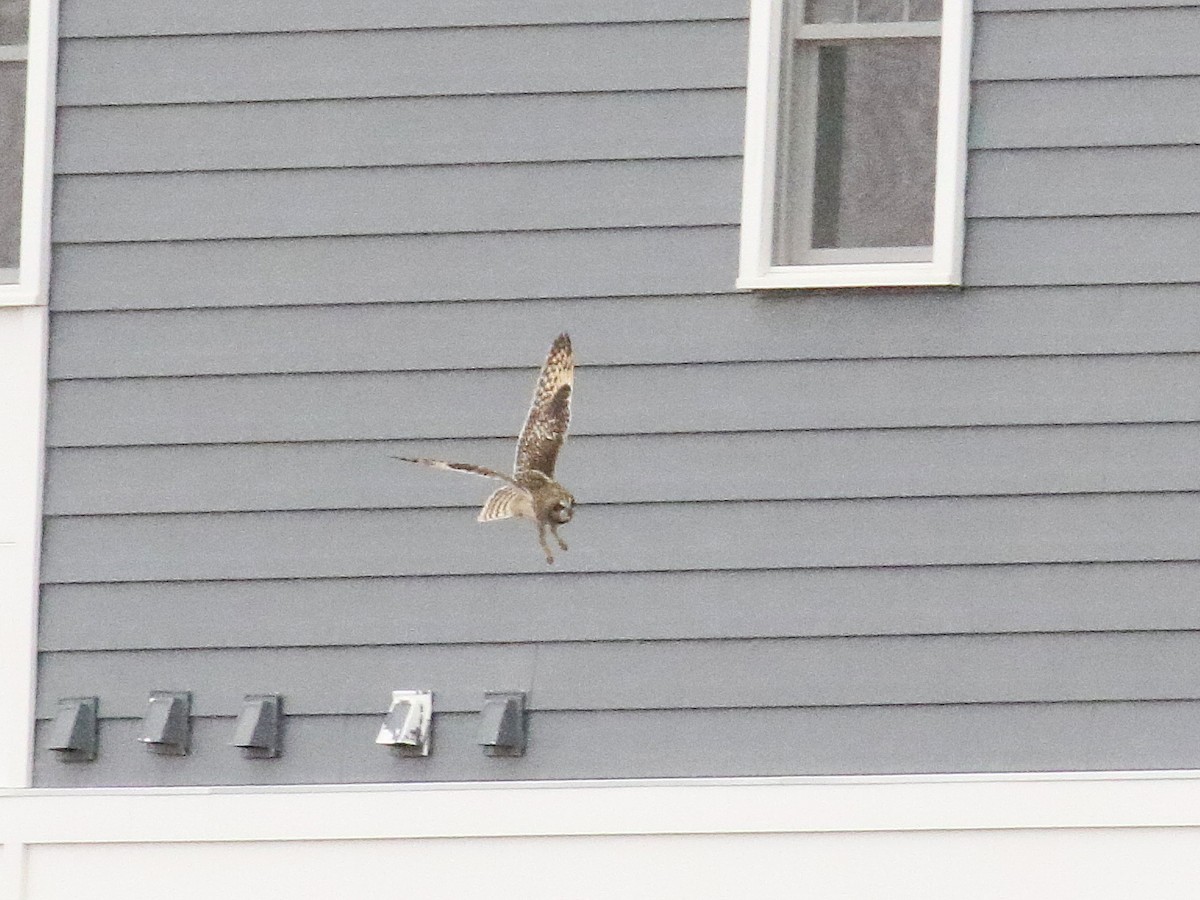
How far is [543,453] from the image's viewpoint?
6918mm

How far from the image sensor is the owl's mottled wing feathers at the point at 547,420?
691 centimetres

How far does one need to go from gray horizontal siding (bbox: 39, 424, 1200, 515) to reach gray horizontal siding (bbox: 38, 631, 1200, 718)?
1.26 feet

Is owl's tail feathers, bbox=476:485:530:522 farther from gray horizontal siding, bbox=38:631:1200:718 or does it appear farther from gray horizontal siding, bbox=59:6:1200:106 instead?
gray horizontal siding, bbox=59:6:1200:106

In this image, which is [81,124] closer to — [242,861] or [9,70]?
[9,70]

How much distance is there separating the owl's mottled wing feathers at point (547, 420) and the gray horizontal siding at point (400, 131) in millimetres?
692

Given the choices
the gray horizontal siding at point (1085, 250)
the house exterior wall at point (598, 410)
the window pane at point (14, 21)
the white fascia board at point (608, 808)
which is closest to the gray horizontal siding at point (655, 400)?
the house exterior wall at point (598, 410)

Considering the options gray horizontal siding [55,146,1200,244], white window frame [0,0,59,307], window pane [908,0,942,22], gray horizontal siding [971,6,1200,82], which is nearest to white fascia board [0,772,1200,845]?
white window frame [0,0,59,307]

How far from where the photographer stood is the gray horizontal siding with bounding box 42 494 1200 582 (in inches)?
276

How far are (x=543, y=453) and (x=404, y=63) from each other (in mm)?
1258

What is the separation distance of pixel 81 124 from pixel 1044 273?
8.57 feet

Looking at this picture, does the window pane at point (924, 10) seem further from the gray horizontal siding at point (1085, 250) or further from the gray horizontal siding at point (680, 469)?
the gray horizontal siding at point (680, 469)

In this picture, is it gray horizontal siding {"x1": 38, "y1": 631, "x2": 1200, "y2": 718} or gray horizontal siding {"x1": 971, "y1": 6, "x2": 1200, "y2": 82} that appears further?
gray horizontal siding {"x1": 971, "y1": 6, "x2": 1200, "y2": 82}

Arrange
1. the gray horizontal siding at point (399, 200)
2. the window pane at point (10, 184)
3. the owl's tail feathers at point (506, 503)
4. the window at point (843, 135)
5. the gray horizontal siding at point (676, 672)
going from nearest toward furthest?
the owl's tail feathers at point (506, 503) → the gray horizontal siding at point (676, 672) → the window at point (843, 135) → the gray horizontal siding at point (399, 200) → the window pane at point (10, 184)

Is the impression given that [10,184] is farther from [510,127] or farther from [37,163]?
[510,127]
